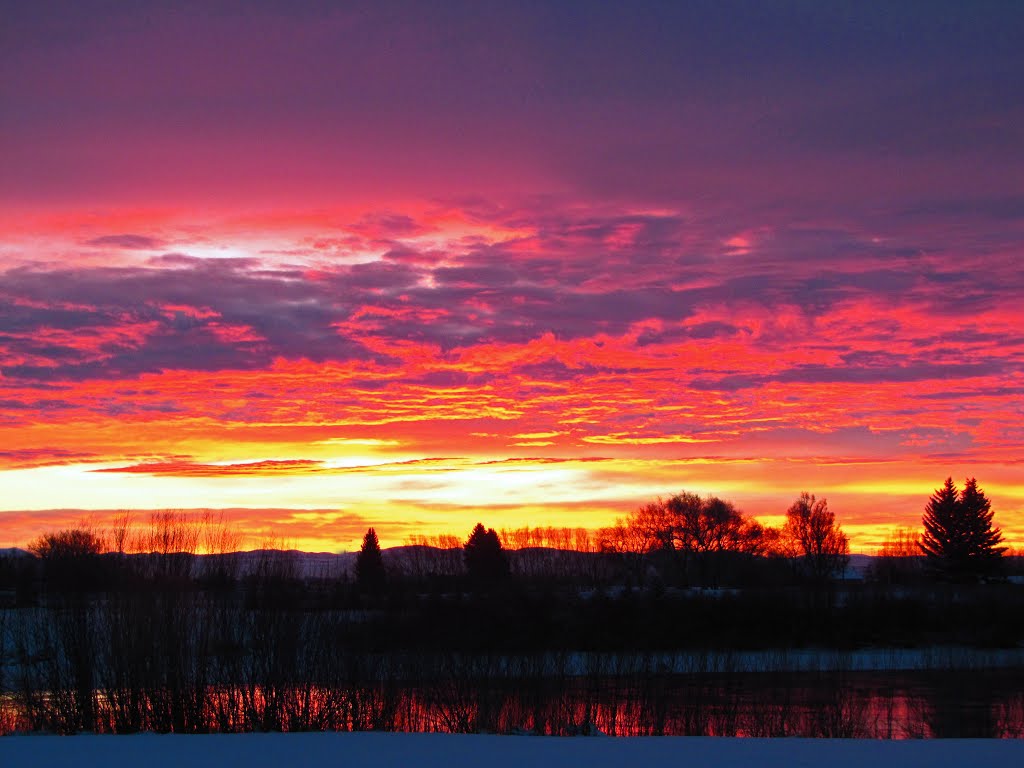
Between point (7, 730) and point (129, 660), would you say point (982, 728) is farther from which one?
point (7, 730)

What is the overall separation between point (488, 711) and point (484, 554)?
56107 millimetres

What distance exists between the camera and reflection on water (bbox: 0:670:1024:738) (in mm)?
22172

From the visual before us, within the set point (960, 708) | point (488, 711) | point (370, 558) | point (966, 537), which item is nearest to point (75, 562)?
point (488, 711)

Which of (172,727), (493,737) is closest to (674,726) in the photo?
(493,737)

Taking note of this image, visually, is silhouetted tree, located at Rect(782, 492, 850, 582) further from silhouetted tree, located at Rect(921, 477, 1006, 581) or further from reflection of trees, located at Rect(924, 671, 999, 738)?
reflection of trees, located at Rect(924, 671, 999, 738)

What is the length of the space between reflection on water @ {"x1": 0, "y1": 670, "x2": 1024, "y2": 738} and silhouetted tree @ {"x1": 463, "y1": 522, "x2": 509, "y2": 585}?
45102 millimetres

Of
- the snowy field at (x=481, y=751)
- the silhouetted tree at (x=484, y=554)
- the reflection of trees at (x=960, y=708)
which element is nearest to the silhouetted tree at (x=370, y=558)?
the silhouetted tree at (x=484, y=554)

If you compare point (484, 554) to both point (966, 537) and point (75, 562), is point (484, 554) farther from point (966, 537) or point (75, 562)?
point (75, 562)

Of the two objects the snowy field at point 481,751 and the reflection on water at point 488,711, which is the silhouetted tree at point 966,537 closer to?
the reflection on water at point 488,711

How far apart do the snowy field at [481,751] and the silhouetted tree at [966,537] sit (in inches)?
2690

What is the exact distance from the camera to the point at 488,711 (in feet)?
79.7

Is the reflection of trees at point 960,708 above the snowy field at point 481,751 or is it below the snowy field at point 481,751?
below

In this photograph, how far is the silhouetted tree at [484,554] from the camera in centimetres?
7850

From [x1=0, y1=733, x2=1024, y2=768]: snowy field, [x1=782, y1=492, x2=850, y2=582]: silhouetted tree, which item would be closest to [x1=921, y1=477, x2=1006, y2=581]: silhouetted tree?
[x1=782, y1=492, x2=850, y2=582]: silhouetted tree
